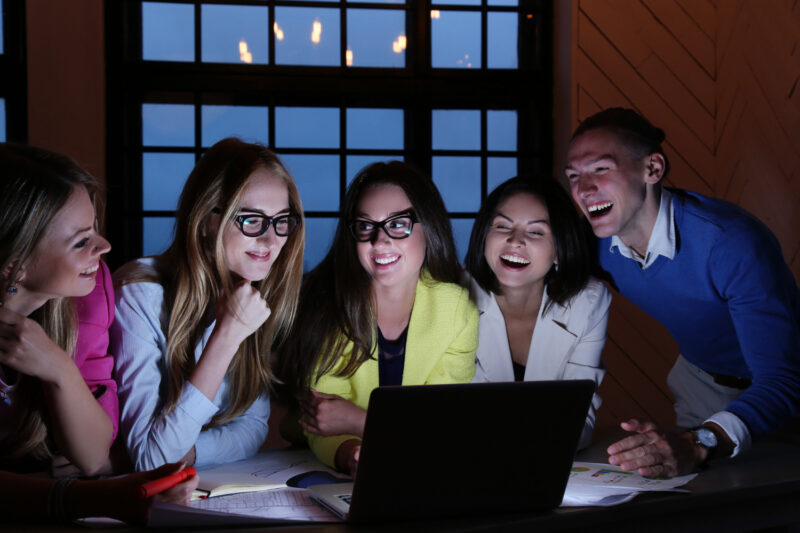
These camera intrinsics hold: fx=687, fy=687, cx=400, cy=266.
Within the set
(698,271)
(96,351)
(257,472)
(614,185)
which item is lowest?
(257,472)

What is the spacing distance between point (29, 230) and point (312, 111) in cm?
234

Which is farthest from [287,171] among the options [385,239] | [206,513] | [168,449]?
[206,513]

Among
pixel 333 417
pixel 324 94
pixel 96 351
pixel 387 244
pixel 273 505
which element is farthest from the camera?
pixel 324 94

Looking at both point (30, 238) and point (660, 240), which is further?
point (660, 240)

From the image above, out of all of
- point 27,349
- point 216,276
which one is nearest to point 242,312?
point 216,276

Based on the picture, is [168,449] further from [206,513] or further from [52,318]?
[206,513]

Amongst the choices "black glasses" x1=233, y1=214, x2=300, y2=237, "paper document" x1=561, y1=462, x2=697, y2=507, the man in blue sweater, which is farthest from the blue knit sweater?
"black glasses" x1=233, y1=214, x2=300, y2=237

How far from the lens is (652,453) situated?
1.27 metres

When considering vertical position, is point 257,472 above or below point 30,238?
below

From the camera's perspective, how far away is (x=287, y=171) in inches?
64.5

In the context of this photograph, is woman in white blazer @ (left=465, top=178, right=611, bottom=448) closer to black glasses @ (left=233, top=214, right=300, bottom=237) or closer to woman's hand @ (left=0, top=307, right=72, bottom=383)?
black glasses @ (left=233, top=214, right=300, bottom=237)

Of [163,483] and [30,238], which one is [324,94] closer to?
[30,238]

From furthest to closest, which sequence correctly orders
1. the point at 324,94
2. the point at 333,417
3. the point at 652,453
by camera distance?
1. the point at 324,94
2. the point at 333,417
3. the point at 652,453

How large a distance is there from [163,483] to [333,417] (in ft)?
1.78
